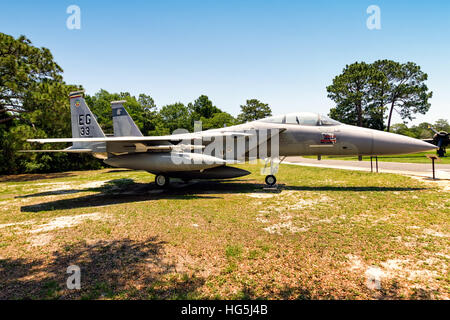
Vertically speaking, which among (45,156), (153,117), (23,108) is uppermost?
(153,117)

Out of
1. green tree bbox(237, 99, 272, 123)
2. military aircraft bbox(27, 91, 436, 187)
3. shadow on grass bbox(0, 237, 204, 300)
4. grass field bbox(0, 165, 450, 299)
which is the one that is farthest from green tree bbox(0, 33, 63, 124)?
green tree bbox(237, 99, 272, 123)

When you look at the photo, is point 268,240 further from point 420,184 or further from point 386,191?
point 420,184

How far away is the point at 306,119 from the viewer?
29.3ft

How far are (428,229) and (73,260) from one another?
683 centimetres

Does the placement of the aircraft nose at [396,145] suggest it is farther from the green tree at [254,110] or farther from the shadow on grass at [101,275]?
the green tree at [254,110]

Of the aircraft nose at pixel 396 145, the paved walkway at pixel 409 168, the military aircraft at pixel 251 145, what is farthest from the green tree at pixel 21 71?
the paved walkway at pixel 409 168

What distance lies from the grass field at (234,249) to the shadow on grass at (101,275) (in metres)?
0.02

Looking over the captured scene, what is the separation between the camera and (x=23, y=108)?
17312 millimetres

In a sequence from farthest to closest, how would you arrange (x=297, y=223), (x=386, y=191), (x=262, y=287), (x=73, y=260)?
1. (x=386, y=191)
2. (x=297, y=223)
3. (x=73, y=260)
4. (x=262, y=287)

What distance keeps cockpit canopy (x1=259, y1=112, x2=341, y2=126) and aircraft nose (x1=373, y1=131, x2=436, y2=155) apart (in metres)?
1.62

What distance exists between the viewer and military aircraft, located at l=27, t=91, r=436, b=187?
832cm

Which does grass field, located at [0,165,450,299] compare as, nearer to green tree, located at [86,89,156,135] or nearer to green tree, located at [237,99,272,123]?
green tree, located at [86,89,156,135]
